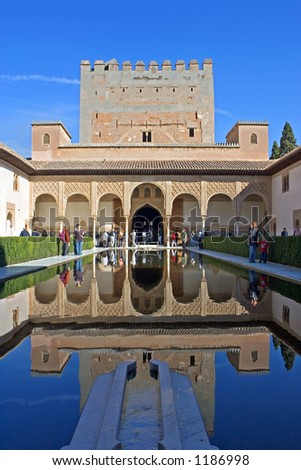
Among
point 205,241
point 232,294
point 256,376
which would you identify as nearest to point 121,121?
point 205,241

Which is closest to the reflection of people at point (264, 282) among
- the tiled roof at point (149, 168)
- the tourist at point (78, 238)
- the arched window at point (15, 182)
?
the tourist at point (78, 238)

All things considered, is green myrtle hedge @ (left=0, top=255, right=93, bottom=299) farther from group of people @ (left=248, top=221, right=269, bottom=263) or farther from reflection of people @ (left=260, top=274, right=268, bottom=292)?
group of people @ (left=248, top=221, right=269, bottom=263)

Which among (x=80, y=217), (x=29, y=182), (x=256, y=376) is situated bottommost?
(x=256, y=376)

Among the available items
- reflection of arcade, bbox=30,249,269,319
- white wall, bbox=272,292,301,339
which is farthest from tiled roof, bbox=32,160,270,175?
white wall, bbox=272,292,301,339

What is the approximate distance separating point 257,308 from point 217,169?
21768mm

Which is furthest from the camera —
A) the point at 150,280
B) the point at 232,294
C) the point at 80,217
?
the point at 80,217

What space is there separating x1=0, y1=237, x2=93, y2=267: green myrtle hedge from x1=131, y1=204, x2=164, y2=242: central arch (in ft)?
47.7

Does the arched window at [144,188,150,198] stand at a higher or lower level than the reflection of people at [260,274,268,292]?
higher

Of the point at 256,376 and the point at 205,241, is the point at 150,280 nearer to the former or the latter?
the point at 256,376

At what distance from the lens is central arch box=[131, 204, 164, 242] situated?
33.8 m

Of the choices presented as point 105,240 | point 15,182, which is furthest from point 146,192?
point 15,182

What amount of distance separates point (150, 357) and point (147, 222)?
3039cm

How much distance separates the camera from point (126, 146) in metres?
30.4

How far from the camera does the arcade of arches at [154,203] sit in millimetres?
27859
